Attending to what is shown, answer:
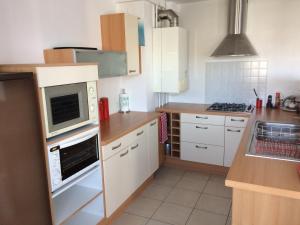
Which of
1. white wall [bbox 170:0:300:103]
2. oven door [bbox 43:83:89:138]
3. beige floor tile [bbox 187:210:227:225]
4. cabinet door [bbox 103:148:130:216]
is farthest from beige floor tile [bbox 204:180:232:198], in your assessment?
oven door [bbox 43:83:89:138]

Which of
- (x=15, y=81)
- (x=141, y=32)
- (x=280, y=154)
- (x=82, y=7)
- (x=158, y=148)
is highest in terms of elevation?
(x=82, y=7)

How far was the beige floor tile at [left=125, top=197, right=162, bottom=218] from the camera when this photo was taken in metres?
2.59

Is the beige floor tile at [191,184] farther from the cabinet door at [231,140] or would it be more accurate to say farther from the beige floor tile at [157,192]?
the cabinet door at [231,140]

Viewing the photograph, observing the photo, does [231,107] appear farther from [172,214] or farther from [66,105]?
[66,105]

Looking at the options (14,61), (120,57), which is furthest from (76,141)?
(120,57)

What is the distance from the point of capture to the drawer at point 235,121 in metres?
3.08

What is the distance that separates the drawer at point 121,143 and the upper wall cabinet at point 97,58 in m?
0.64

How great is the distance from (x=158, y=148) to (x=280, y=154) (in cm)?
174

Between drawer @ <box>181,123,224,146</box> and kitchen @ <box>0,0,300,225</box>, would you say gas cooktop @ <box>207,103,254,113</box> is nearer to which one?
kitchen @ <box>0,0,300,225</box>

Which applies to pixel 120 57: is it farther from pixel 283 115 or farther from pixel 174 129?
pixel 283 115

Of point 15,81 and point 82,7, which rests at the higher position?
point 82,7

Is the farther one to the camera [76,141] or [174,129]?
[174,129]

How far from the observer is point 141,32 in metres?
3.05

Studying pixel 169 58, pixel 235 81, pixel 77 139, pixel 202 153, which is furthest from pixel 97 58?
pixel 235 81
